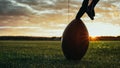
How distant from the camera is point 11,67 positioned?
896 centimetres

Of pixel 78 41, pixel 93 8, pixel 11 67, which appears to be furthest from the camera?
pixel 78 41

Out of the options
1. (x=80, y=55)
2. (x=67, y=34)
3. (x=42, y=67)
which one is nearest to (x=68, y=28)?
(x=67, y=34)

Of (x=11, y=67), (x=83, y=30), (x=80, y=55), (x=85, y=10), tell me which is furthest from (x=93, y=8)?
(x=11, y=67)

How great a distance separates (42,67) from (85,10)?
272cm

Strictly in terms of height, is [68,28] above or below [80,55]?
above

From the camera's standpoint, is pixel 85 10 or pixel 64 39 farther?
pixel 64 39

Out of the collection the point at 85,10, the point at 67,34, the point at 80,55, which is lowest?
the point at 80,55

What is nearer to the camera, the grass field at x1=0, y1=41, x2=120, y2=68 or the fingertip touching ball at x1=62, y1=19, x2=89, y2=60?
the grass field at x1=0, y1=41, x2=120, y2=68

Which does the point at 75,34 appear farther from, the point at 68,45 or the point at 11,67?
the point at 11,67

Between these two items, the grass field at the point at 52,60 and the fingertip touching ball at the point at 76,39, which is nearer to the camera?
the grass field at the point at 52,60

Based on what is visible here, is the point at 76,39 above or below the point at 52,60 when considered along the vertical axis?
above

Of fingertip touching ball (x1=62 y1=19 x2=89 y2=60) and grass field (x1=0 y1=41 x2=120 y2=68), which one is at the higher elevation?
fingertip touching ball (x1=62 y1=19 x2=89 y2=60)

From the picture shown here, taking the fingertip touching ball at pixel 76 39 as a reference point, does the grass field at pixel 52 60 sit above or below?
below

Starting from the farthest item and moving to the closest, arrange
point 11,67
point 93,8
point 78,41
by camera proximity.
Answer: point 78,41 → point 93,8 → point 11,67
